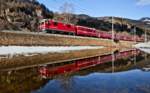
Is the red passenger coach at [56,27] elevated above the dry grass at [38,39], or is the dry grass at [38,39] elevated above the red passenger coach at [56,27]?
the red passenger coach at [56,27]

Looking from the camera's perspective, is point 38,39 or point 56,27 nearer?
point 38,39

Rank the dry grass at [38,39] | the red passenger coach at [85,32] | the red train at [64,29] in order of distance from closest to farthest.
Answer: the dry grass at [38,39]
the red train at [64,29]
the red passenger coach at [85,32]

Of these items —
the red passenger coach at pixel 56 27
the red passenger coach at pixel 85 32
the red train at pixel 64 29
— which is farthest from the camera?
the red passenger coach at pixel 85 32

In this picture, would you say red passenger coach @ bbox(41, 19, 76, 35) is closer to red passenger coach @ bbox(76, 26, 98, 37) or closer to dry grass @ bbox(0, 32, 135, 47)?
dry grass @ bbox(0, 32, 135, 47)

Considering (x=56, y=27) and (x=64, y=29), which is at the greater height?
(x=56, y=27)

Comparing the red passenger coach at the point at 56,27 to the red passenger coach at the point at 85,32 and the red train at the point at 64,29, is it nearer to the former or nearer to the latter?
the red train at the point at 64,29

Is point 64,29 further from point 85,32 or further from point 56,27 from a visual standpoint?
point 85,32

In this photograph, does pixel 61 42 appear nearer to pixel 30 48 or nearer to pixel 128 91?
pixel 30 48

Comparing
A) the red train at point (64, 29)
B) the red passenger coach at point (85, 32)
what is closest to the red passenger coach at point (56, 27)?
the red train at point (64, 29)

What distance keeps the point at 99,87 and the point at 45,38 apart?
36938 mm

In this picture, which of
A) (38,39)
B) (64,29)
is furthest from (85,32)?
(38,39)

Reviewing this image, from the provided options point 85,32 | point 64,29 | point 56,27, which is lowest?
point 85,32

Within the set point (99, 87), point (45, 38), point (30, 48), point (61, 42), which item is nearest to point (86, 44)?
point (61, 42)

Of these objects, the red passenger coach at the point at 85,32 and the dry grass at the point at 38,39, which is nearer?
the dry grass at the point at 38,39
